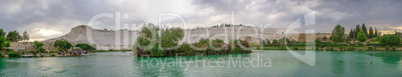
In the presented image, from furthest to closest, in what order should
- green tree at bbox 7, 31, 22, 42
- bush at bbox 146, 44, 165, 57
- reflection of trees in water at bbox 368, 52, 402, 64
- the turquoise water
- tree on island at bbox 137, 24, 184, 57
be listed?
1. green tree at bbox 7, 31, 22, 42
2. tree on island at bbox 137, 24, 184, 57
3. bush at bbox 146, 44, 165, 57
4. reflection of trees in water at bbox 368, 52, 402, 64
5. the turquoise water

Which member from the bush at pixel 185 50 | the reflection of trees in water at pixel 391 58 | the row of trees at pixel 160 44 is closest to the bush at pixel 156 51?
the row of trees at pixel 160 44

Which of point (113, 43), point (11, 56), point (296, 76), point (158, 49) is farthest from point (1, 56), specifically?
point (113, 43)

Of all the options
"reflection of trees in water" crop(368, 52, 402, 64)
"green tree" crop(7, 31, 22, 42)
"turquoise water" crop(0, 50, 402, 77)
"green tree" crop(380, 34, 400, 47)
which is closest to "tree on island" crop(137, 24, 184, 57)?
"turquoise water" crop(0, 50, 402, 77)

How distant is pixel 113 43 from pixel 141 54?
74269 millimetres

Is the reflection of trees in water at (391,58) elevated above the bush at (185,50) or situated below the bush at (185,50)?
below

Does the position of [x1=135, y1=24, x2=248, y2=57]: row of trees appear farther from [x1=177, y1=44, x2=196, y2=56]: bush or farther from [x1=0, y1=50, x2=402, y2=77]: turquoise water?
[x1=0, y1=50, x2=402, y2=77]: turquoise water

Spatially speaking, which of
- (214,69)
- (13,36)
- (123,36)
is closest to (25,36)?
(13,36)

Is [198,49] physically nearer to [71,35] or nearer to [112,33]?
[71,35]

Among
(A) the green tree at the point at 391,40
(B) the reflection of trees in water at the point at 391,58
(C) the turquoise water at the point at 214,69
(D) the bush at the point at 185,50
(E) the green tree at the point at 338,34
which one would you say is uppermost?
(E) the green tree at the point at 338,34

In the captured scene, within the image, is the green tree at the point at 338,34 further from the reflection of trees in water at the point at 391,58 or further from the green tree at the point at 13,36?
the green tree at the point at 13,36

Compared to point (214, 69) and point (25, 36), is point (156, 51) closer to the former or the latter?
point (214, 69)

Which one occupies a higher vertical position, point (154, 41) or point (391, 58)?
point (154, 41)

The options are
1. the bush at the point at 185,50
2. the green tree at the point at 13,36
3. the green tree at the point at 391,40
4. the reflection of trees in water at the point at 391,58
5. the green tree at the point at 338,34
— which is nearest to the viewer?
the reflection of trees in water at the point at 391,58

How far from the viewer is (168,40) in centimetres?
2888
